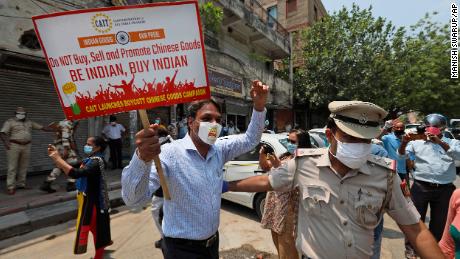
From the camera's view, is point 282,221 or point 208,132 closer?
point 208,132

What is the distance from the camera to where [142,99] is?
1.62 metres

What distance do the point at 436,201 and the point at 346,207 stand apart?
9.18 ft

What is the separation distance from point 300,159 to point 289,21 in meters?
26.9

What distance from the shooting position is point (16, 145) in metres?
6.15

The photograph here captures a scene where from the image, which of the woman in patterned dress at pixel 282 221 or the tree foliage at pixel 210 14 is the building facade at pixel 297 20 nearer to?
the tree foliage at pixel 210 14

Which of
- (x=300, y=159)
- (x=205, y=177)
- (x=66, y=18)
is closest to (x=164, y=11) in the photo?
(x=66, y=18)

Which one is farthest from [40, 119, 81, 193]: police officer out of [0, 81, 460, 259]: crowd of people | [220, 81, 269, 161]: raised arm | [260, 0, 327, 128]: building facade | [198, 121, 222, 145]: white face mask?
[260, 0, 327, 128]: building facade

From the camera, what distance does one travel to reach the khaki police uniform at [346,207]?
62.5 inches

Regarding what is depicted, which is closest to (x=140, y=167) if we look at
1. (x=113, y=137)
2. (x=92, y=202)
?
(x=92, y=202)

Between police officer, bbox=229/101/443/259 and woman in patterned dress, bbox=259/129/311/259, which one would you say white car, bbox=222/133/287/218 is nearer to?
woman in patterned dress, bbox=259/129/311/259

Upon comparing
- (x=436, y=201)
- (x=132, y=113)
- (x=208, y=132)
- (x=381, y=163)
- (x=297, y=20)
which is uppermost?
(x=297, y=20)

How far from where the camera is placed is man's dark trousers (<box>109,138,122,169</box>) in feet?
29.2

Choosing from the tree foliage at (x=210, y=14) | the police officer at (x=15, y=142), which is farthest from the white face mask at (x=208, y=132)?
the tree foliage at (x=210, y=14)

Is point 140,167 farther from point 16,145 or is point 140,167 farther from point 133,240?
point 16,145
